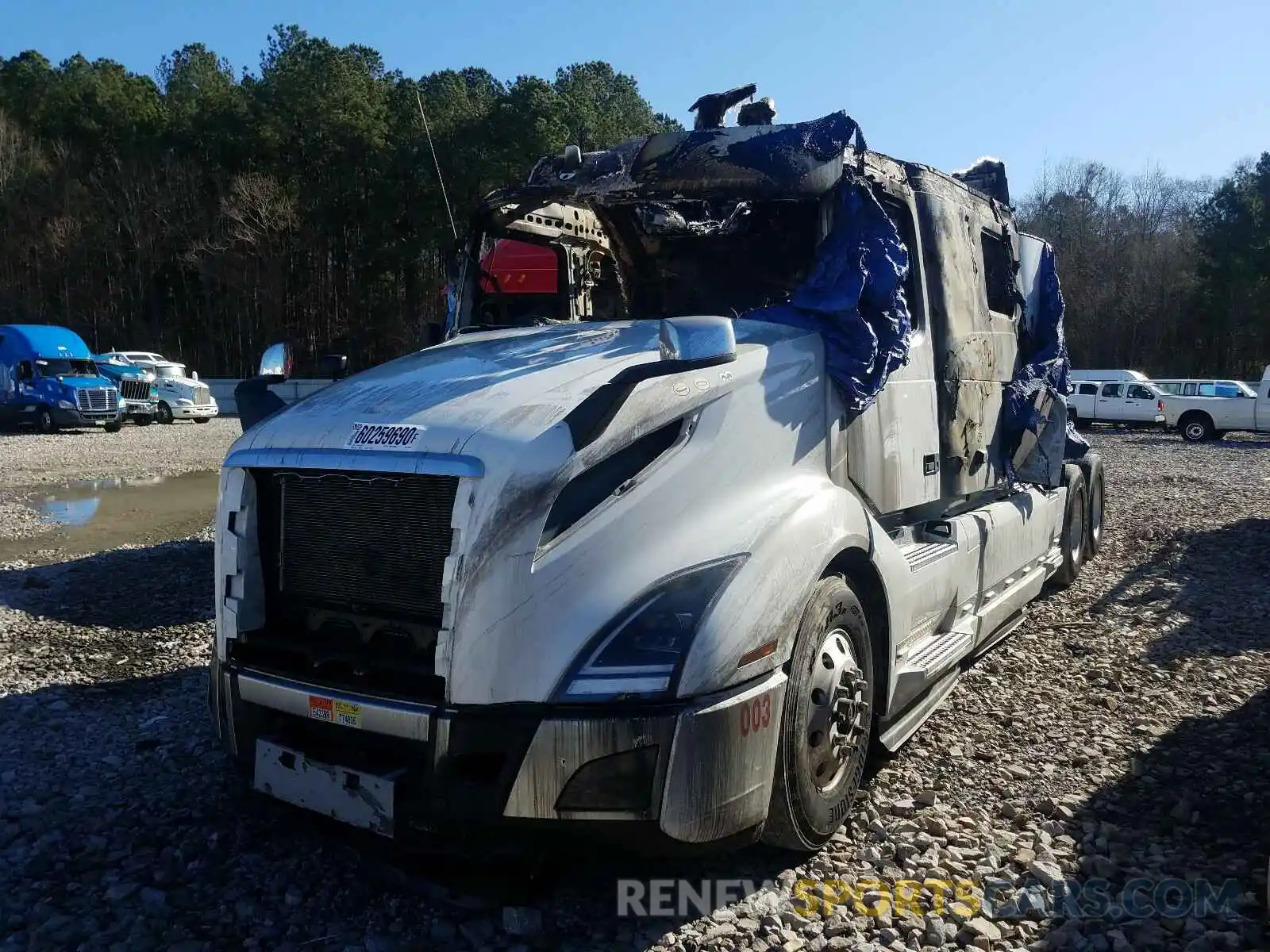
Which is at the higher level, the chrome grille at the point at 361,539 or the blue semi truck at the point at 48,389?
the blue semi truck at the point at 48,389

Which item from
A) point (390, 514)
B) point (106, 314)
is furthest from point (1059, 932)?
point (106, 314)

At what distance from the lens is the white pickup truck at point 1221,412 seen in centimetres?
2662

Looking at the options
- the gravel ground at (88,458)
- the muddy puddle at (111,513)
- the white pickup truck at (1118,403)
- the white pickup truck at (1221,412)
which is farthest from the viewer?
the white pickup truck at (1118,403)

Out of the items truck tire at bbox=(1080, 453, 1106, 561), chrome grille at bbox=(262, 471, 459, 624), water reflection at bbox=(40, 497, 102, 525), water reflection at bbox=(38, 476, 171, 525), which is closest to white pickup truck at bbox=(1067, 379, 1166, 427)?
truck tire at bbox=(1080, 453, 1106, 561)

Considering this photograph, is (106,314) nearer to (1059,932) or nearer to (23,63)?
(23,63)

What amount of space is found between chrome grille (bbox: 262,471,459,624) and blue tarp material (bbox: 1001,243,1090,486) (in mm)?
4547

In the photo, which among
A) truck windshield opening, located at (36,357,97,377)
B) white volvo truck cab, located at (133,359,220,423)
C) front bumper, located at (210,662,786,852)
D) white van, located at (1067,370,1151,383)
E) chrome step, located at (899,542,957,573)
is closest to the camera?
front bumper, located at (210,662,786,852)

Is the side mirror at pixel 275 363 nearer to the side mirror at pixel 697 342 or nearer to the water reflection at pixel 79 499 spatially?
the side mirror at pixel 697 342

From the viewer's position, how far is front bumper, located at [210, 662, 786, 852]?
9.34 feet

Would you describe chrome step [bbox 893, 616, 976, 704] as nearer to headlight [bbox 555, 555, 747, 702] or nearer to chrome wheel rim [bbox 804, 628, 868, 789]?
chrome wheel rim [bbox 804, 628, 868, 789]

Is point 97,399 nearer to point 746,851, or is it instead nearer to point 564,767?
point 746,851

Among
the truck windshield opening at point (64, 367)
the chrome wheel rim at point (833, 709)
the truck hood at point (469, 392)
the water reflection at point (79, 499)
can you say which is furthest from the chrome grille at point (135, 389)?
the chrome wheel rim at point (833, 709)

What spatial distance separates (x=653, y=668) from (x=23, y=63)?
6313 cm

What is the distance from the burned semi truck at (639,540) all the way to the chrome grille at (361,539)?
1 centimetres
